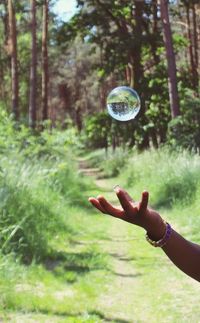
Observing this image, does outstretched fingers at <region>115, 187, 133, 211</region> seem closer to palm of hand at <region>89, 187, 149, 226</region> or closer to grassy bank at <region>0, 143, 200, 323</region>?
palm of hand at <region>89, 187, 149, 226</region>

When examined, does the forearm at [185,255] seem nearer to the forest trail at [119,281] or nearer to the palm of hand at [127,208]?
the palm of hand at [127,208]

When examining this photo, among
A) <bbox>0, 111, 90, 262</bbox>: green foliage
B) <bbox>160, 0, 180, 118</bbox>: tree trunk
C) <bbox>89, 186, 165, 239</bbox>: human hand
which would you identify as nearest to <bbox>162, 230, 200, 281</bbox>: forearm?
<bbox>89, 186, 165, 239</bbox>: human hand

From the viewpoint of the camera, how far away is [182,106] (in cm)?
1925

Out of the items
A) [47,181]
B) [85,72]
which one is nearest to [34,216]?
[47,181]

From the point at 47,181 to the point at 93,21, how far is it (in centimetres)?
1494

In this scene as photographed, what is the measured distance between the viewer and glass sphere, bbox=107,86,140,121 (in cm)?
358

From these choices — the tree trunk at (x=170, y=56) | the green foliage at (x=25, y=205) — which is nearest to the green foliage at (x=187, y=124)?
the tree trunk at (x=170, y=56)

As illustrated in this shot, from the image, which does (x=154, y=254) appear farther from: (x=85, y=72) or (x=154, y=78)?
(x=85, y=72)

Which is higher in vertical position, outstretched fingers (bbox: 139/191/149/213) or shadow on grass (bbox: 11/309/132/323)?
outstretched fingers (bbox: 139/191/149/213)

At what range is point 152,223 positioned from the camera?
8.50ft

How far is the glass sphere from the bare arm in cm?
109

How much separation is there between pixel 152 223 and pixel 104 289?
4.90m

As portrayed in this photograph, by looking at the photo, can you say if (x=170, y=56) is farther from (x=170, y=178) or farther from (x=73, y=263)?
(x=73, y=263)

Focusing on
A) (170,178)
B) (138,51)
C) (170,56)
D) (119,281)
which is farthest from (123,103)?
(138,51)
